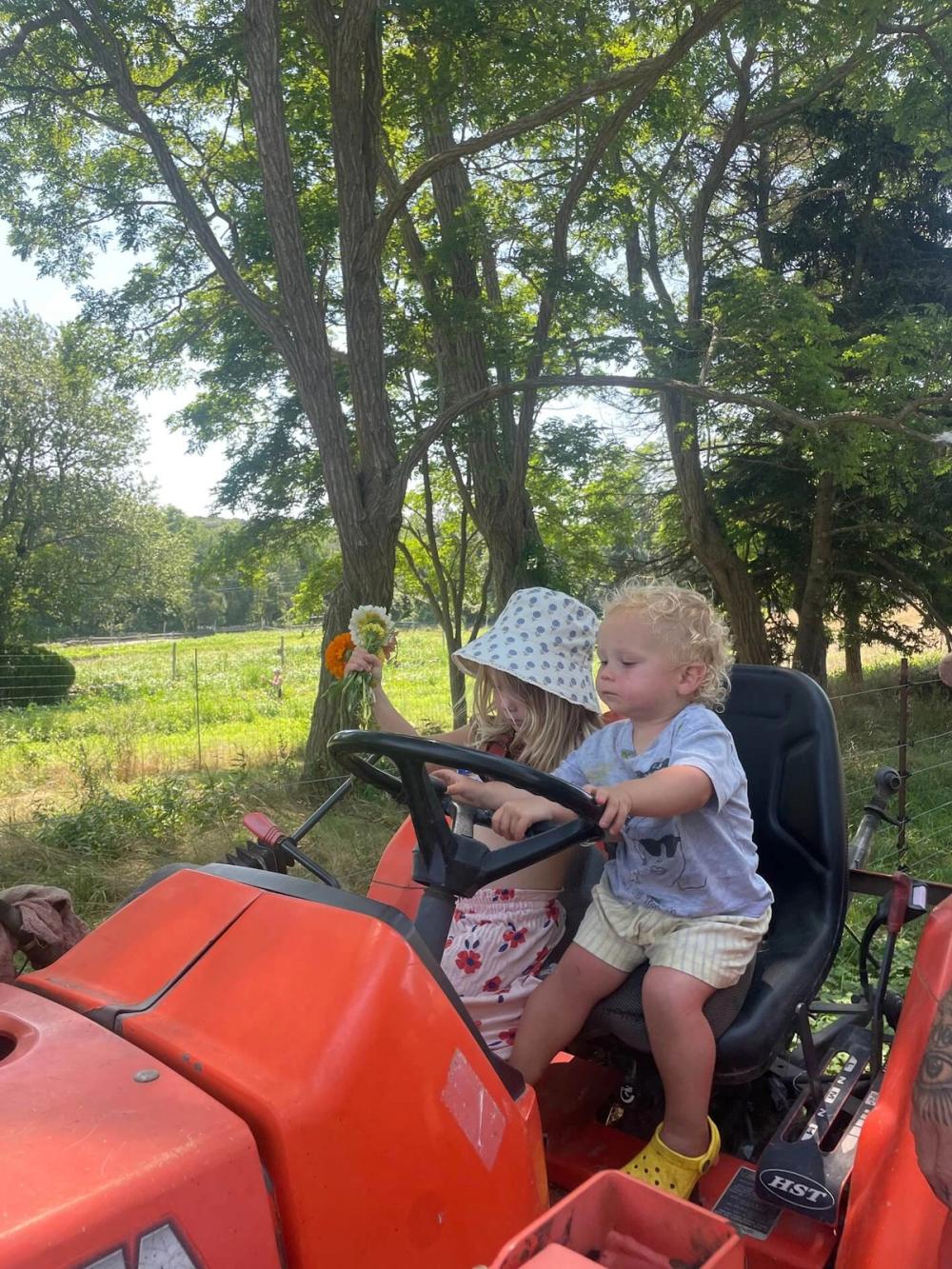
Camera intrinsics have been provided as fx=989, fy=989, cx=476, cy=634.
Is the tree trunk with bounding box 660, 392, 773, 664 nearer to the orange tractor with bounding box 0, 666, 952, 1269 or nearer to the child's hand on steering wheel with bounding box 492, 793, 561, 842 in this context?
the orange tractor with bounding box 0, 666, 952, 1269

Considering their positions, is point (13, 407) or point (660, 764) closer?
point (660, 764)

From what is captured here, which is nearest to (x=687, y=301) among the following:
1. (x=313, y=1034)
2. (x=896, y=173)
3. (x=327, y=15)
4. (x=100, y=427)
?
(x=896, y=173)

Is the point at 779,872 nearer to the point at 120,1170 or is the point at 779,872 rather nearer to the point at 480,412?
the point at 120,1170

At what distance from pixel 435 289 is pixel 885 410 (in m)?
3.69

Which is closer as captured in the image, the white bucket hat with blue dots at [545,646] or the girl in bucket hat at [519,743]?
the girl in bucket hat at [519,743]

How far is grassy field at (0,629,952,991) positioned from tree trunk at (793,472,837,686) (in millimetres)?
660

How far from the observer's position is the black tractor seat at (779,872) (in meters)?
1.73

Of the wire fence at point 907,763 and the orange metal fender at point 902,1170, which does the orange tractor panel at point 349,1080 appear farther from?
the wire fence at point 907,763

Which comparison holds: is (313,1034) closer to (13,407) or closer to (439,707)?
(439,707)

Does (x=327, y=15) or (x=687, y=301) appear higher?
(x=327, y=15)

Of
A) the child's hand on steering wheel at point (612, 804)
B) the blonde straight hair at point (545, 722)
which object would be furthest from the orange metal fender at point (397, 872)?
the child's hand on steering wheel at point (612, 804)

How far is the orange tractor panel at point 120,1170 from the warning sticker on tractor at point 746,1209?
3.01ft

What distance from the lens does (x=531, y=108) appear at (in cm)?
671

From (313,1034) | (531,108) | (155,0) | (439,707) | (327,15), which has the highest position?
(155,0)
